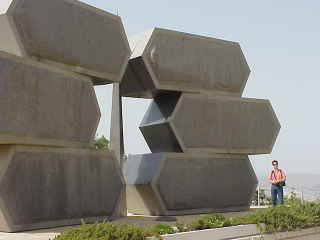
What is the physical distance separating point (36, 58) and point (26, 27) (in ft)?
2.28

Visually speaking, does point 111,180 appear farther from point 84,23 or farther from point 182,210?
point 84,23

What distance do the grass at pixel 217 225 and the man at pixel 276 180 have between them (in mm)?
1763

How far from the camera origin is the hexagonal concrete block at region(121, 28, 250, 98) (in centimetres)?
1467

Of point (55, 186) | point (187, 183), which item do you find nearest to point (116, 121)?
point (187, 183)

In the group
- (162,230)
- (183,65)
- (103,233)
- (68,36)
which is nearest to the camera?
(103,233)

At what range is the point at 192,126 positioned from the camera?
15.2m

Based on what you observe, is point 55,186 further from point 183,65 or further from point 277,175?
point 277,175

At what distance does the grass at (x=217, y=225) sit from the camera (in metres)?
7.92

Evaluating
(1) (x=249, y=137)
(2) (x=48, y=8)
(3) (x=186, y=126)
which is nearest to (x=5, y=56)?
(2) (x=48, y=8)

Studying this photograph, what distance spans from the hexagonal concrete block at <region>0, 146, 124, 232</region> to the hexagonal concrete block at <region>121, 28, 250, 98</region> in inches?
106

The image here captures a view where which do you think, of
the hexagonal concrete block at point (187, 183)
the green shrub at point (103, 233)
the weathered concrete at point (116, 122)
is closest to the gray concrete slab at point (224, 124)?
the hexagonal concrete block at point (187, 183)

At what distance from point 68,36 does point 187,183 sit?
5.51 metres

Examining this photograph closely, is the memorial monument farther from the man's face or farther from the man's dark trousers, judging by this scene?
the man's face

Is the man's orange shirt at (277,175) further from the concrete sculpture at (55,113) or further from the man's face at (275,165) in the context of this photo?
the concrete sculpture at (55,113)
